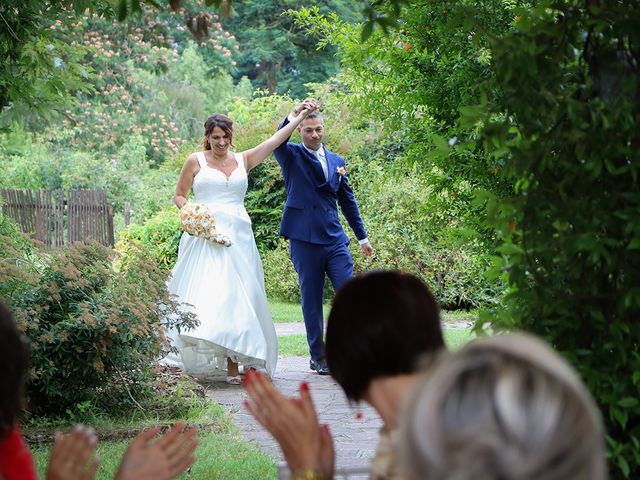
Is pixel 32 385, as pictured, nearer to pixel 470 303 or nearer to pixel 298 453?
pixel 298 453

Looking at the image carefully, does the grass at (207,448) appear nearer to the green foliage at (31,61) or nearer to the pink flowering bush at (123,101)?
the green foliage at (31,61)

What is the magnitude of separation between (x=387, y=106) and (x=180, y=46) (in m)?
34.9

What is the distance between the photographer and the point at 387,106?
7430 mm

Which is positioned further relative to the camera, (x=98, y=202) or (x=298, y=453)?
(x=98, y=202)

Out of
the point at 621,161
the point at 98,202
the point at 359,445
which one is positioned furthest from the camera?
the point at 98,202

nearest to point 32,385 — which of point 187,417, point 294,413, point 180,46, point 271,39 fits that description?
point 187,417

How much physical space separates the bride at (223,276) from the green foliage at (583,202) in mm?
6101

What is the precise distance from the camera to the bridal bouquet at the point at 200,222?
30.2 ft

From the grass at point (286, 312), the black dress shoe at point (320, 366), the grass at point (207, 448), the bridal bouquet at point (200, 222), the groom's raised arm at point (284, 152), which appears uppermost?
the groom's raised arm at point (284, 152)

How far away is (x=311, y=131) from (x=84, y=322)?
11.1ft

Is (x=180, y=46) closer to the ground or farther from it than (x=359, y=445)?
farther from it

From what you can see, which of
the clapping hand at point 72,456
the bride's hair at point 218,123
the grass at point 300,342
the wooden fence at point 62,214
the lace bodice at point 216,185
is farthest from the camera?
the wooden fence at point 62,214

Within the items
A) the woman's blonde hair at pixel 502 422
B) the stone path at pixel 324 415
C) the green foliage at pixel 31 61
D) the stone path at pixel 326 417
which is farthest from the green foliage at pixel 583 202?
the green foliage at pixel 31 61

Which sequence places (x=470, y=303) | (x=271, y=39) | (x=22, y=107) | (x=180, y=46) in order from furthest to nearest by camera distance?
(x=180, y=46), (x=271, y=39), (x=470, y=303), (x=22, y=107)
